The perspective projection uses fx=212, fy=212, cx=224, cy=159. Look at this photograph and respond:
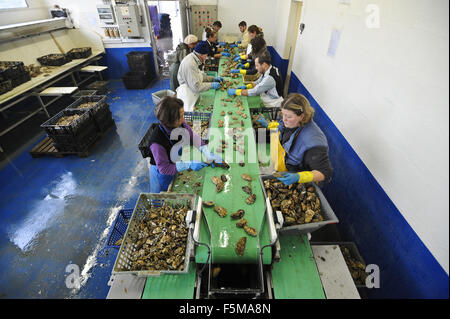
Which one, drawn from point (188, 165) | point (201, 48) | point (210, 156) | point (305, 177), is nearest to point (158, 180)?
point (188, 165)

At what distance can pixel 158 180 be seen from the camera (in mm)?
2770

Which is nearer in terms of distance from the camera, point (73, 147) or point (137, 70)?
point (73, 147)

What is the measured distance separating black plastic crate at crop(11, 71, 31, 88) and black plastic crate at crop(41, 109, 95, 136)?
1.46 meters

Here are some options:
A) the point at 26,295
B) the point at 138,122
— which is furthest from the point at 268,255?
the point at 138,122

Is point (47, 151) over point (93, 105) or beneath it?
beneath

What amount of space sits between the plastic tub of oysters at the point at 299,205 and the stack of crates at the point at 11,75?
6162 millimetres

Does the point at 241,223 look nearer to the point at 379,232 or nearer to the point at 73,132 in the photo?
the point at 379,232

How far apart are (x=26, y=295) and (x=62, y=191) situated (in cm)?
179

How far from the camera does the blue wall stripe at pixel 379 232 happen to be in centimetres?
169

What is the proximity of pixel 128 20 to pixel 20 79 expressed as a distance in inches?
156

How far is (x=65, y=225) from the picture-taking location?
3.32 meters

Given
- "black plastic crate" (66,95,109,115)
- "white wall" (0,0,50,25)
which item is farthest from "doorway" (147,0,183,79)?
"black plastic crate" (66,95,109,115)

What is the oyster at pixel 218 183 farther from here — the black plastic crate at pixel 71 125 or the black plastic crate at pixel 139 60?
the black plastic crate at pixel 139 60
